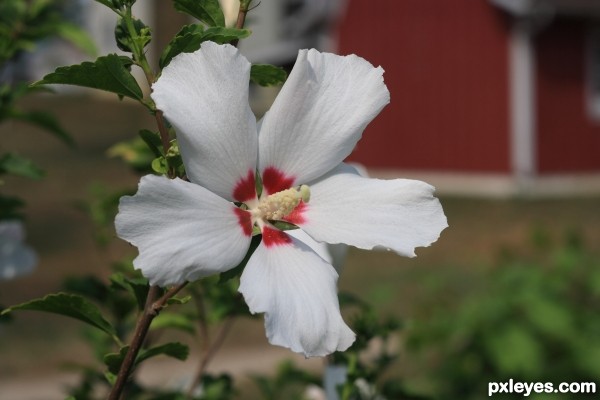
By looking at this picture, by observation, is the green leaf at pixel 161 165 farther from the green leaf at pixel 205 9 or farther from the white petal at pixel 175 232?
the green leaf at pixel 205 9

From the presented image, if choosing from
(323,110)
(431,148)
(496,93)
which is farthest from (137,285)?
(431,148)

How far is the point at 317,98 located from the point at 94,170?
473 inches

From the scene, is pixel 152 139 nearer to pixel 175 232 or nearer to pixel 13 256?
pixel 175 232

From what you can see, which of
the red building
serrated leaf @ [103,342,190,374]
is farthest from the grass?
serrated leaf @ [103,342,190,374]

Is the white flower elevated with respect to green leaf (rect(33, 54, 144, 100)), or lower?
elevated

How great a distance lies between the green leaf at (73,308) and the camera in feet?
3.45

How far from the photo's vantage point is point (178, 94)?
3.01 ft

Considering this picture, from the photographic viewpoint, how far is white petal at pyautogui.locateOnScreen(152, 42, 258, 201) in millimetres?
918

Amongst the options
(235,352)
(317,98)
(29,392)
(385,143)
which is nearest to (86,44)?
(317,98)

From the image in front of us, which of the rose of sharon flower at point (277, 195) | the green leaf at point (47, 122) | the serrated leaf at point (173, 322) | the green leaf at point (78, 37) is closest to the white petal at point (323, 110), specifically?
the rose of sharon flower at point (277, 195)

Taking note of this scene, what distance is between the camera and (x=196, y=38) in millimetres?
981

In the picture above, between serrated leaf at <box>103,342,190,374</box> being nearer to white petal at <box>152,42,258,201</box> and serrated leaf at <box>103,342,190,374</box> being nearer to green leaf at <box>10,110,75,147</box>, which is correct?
white petal at <box>152,42,258,201</box>

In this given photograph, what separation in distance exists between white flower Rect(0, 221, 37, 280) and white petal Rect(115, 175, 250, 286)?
2.69 ft

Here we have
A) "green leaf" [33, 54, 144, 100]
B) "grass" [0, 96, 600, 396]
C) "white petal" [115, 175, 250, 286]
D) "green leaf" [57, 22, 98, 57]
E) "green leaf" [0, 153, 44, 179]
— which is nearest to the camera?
"white petal" [115, 175, 250, 286]
